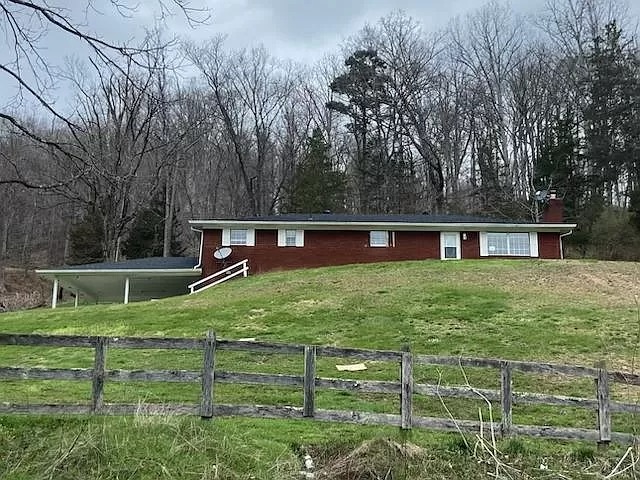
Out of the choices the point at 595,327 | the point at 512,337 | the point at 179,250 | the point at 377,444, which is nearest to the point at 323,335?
the point at 512,337

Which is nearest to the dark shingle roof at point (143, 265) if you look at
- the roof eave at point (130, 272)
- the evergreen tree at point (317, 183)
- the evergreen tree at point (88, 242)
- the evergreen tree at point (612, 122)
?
the roof eave at point (130, 272)

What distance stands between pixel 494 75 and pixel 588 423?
3983cm

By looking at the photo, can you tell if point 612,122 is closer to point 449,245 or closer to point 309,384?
point 449,245

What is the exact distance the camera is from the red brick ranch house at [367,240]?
2889 centimetres

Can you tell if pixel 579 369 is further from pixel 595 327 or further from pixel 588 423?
pixel 595 327

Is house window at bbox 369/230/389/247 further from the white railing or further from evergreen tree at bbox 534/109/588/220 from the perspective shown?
evergreen tree at bbox 534/109/588/220

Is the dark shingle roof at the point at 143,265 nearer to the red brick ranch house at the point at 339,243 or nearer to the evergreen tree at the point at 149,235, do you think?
the red brick ranch house at the point at 339,243

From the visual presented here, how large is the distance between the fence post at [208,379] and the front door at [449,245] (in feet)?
75.6

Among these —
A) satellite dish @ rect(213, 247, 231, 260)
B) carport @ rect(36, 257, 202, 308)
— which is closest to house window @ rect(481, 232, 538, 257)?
satellite dish @ rect(213, 247, 231, 260)

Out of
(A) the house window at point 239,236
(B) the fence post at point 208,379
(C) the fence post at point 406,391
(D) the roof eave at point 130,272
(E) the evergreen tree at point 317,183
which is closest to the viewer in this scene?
(B) the fence post at point 208,379

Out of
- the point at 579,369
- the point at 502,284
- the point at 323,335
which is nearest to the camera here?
the point at 579,369

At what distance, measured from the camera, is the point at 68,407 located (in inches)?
284

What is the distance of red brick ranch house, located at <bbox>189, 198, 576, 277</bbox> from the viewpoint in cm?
2889

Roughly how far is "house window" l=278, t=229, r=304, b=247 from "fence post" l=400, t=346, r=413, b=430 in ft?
70.9
